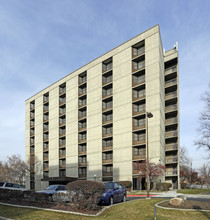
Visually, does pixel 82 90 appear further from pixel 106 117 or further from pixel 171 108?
pixel 171 108

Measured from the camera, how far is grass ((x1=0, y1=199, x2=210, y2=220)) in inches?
495

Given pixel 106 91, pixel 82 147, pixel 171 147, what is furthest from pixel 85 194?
pixel 82 147

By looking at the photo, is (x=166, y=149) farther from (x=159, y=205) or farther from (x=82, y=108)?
(x=159, y=205)

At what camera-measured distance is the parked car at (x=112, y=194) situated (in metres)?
16.6

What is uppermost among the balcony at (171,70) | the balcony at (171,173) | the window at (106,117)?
the balcony at (171,70)

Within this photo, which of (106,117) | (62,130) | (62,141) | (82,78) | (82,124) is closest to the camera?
(106,117)

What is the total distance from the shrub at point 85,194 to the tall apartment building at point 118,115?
28.9 meters

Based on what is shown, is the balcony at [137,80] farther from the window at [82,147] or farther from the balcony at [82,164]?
the balcony at [82,164]

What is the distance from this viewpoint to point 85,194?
1467 centimetres

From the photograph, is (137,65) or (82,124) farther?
(82,124)

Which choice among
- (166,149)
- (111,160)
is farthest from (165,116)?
(111,160)

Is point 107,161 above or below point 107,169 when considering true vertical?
above

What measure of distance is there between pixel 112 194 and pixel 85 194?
3129mm

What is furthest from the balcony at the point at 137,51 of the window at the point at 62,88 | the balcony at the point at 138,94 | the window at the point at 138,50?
the window at the point at 62,88
